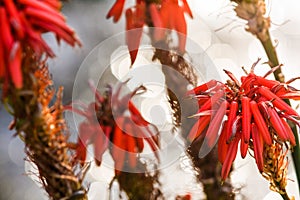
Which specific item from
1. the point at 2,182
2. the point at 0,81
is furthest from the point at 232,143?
the point at 2,182

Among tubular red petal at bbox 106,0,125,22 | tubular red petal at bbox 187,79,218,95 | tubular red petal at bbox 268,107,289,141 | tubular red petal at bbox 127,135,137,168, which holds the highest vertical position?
tubular red petal at bbox 106,0,125,22

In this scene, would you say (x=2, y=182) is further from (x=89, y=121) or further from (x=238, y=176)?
(x=89, y=121)

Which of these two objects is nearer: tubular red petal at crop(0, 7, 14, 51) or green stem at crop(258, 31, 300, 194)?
tubular red petal at crop(0, 7, 14, 51)

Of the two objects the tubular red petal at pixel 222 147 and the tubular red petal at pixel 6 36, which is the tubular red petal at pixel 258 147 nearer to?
the tubular red petal at pixel 222 147

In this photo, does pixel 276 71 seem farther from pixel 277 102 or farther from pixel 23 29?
pixel 23 29

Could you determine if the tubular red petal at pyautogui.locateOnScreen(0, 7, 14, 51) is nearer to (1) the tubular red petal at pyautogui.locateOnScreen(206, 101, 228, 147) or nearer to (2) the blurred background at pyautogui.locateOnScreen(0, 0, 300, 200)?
(1) the tubular red petal at pyautogui.locateOnScreen(206, 101, 228, 147)

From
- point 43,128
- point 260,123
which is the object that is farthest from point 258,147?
point 43,128

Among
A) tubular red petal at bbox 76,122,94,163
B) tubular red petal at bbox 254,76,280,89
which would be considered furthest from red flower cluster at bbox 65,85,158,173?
tubular red petal at bbox 254,76,280,89
